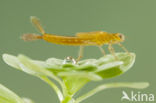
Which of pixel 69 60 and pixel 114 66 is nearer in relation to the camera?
pixel 114 66

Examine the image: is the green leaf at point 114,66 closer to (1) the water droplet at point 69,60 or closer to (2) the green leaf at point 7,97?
(1) the water droplet at point 69,60

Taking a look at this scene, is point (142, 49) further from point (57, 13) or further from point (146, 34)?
point (57, 13)

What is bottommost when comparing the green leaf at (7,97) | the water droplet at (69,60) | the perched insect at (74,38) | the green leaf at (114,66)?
the green leaf at (7,97)

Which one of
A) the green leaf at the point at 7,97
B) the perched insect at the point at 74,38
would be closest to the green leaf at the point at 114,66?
the perched insect at the point at 74,38

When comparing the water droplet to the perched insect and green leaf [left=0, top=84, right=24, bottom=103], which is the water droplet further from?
green leaf [left=0, top=84, right=24, bottom=103]

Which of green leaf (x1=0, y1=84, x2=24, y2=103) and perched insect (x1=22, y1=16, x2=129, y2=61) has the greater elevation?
perched insect (x1=22, y1=16, x2=129, y2=61)

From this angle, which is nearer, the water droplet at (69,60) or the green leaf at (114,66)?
the green leaf at (114,66)

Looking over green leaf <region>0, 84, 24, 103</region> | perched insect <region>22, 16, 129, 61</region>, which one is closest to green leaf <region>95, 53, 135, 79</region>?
perched insect <region>22, 16, 129, 61</region>

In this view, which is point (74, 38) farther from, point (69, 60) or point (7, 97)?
point (7, 97)

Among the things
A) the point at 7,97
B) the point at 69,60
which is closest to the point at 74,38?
the point at 69,60

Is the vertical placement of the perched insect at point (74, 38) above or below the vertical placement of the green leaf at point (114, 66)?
above

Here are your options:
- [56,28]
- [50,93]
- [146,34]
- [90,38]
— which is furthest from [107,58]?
[146,34]
